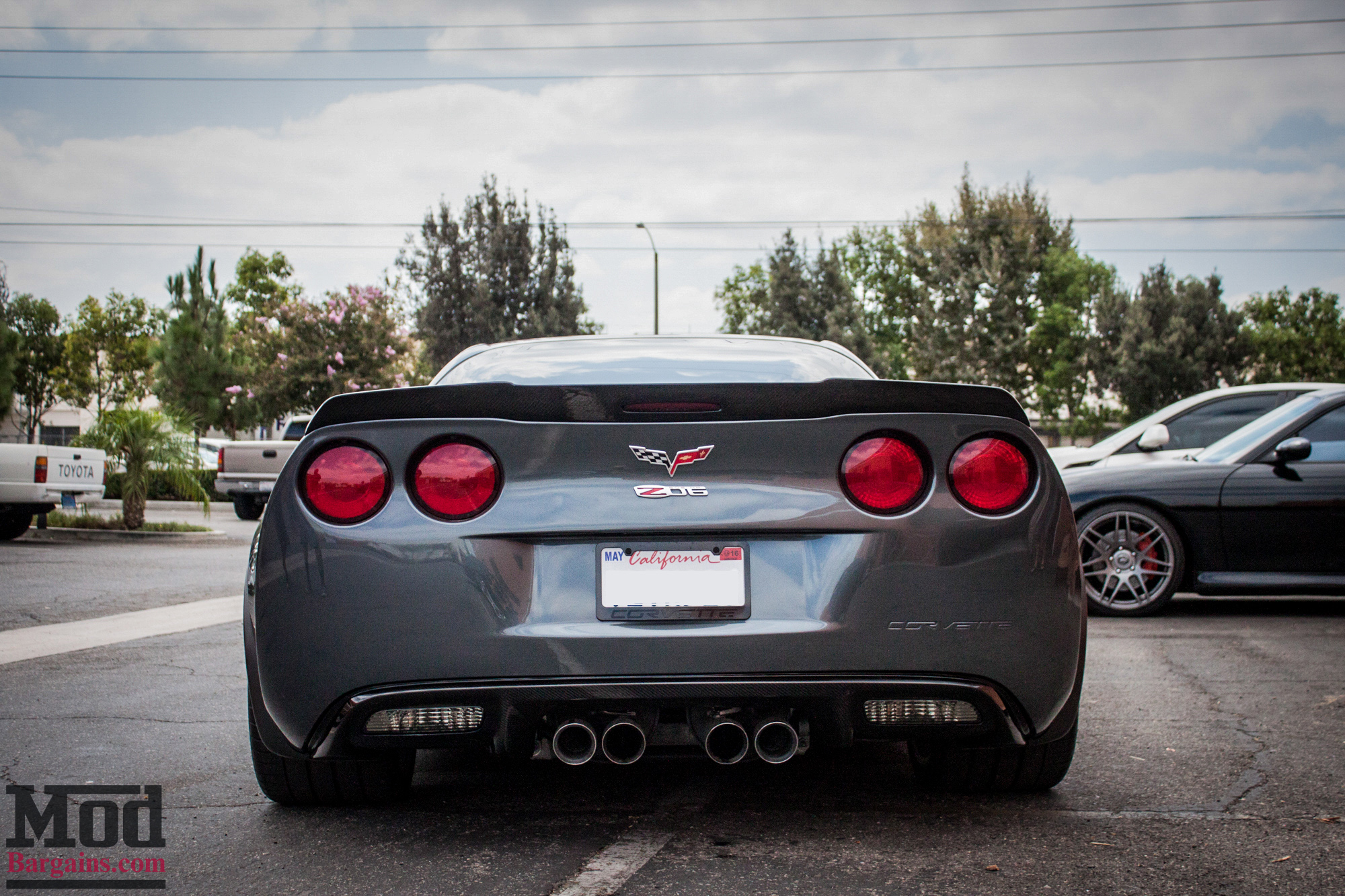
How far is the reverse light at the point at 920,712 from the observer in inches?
103

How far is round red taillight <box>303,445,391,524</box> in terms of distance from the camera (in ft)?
8.68

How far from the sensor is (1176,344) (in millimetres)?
37094

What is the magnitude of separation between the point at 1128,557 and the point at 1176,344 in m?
33.2

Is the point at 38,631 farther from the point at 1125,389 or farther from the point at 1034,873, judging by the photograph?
the point at 1125,389

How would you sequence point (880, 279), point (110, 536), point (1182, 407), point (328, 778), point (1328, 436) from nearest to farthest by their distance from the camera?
point (328, 778)
point (1328, 436)
point (1182, 407)
point (110, 536)
point (880, 279)

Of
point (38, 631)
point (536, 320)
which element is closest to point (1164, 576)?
point (38, 631)

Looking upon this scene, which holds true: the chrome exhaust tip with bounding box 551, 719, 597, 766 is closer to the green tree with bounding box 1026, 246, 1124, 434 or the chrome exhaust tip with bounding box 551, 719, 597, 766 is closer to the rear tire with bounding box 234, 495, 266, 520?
the rear tire with bounding box 234, 495, 266, 520

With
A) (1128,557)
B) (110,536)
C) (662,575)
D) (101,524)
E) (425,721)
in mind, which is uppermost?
(662,575)

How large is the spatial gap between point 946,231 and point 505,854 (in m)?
41.3

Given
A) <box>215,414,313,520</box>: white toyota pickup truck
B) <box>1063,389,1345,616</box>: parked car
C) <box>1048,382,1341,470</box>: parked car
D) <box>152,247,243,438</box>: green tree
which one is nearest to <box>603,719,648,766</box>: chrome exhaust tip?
<box>1063,389,1345,616</box>: parked car

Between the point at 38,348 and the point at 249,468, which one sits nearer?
the point at 249,468

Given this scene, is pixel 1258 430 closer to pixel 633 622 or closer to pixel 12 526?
pixel 633 622

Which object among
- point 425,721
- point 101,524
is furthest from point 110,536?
point 425,721

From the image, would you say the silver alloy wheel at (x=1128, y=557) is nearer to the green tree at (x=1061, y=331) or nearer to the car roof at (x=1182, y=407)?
the car roof at (x=1182, y=407)
